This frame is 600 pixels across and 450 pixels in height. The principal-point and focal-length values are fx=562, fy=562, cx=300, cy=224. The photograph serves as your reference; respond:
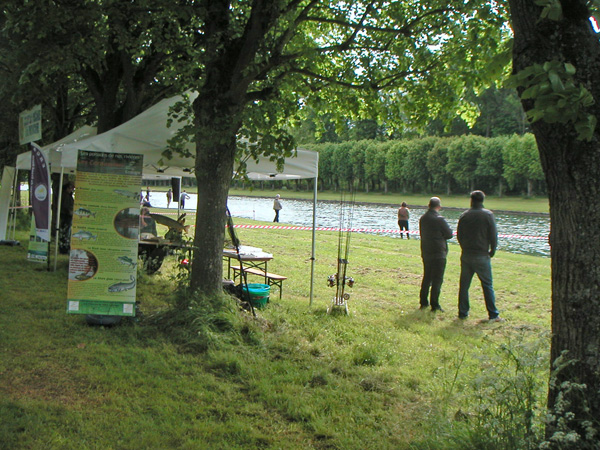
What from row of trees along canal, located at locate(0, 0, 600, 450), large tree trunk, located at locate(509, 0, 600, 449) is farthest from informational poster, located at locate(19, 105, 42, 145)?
large tree trunk, located at locate(509, 0, 600, 449)

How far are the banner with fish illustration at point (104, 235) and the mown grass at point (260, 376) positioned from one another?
1.38 feet

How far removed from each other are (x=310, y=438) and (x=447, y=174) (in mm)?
87336

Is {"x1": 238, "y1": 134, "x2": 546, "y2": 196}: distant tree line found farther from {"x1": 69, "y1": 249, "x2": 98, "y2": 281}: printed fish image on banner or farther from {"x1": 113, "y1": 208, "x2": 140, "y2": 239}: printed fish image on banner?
{"x1": 69, "y1": 249, "x2": 98, "y2": 281}: printed fish image on banner

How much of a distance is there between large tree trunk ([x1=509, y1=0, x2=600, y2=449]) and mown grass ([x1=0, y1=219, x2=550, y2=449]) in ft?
0.68

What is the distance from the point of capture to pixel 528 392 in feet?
11.1

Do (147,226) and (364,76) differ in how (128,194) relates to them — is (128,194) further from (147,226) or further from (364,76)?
(147,226)

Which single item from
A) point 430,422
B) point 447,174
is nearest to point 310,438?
point 430,422

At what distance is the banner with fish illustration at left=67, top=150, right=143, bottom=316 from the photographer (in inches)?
276

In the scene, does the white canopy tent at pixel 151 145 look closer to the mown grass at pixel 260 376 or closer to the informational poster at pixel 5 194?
the mown grass at pixel 260 376

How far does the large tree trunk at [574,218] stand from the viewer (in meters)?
3.25

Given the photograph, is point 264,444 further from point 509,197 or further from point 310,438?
point 509,197

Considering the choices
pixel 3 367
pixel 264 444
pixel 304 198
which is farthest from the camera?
pixel 304 198

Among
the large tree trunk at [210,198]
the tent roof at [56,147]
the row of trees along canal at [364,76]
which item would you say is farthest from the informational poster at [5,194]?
the large tree trunk at [210,198]

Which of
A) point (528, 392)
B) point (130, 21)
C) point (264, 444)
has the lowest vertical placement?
point (264, 444)
